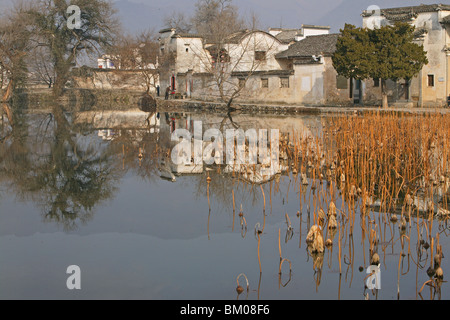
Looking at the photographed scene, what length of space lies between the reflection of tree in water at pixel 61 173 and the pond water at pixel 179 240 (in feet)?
0.13

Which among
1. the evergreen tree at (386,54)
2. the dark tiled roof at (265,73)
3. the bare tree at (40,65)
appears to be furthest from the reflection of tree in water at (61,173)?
the bare tree at (40,65)

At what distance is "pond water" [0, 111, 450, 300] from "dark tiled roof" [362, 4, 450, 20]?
677 inches

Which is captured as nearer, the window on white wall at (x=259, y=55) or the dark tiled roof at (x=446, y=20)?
the dark tiled roof at (x=446, y=20)

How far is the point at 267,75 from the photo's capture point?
31.5m

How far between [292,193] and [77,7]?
34.1 metres

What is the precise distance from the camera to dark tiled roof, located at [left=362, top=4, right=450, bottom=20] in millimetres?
25172

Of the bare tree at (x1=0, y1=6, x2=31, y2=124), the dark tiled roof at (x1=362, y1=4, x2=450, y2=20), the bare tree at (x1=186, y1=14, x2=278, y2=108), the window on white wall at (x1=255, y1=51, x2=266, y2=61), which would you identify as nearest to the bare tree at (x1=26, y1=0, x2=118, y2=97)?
the bare tree at (x1=0, y1=6, x2=31, y2=124)

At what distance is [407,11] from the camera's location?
2609cm

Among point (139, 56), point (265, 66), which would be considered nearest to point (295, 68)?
point (265, 66)

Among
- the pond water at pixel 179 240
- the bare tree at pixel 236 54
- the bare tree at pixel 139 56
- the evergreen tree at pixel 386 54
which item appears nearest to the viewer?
the pond water at pixel 179 240

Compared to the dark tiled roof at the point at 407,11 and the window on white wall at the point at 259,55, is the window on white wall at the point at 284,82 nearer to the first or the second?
the window on white wall at the point at 259,55

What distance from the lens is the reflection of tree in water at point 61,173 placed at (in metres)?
9.12

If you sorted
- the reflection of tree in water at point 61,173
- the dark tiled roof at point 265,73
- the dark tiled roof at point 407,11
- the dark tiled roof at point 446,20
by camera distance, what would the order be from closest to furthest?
the reflection of tree in water at point 61,173 → the dark tiled roof at point 446,20 → the dark tiled roof at point 407,11 → the dark tiled roof at point 265,73
